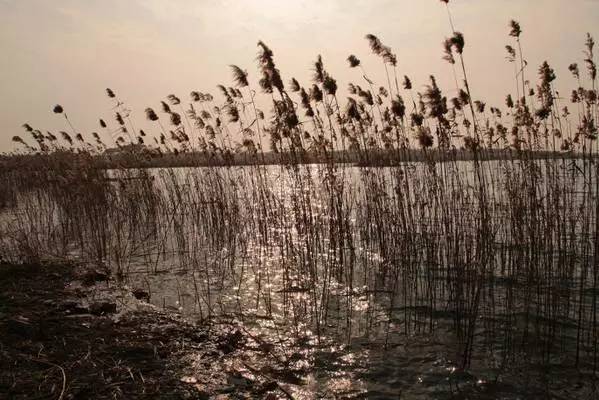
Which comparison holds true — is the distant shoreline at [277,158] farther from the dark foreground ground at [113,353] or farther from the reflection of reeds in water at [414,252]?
the dark foreground ground at [113,353]

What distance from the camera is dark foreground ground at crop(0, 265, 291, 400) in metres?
2.84

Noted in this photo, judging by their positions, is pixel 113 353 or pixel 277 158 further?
pixel 277 158

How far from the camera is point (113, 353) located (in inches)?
133

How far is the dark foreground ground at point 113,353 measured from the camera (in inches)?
112

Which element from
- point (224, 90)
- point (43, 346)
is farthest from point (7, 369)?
point (224, 90)

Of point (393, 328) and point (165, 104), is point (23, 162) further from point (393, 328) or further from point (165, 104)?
point (393, 328)

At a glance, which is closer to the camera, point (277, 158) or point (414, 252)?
point (414, 252)

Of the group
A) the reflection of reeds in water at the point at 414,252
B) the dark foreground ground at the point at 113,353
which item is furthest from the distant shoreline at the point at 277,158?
the dark foreground ground at the point at 113,353

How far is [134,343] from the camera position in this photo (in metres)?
3.57

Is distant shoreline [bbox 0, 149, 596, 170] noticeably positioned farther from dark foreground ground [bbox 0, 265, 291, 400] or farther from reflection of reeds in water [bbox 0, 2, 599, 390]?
dark foreground ground [bbox 0, 265, 291, 400]

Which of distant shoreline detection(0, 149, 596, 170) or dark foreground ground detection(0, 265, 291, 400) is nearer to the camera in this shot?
dark foreground ground detection(0, 265, 291, 400)

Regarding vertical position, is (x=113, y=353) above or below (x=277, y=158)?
below

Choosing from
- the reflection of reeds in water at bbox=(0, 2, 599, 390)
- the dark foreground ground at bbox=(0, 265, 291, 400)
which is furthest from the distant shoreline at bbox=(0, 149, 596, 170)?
the dark foreground ground at bbox=(0, 265, 291, 400)

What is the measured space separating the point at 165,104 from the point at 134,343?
7.14 metres
